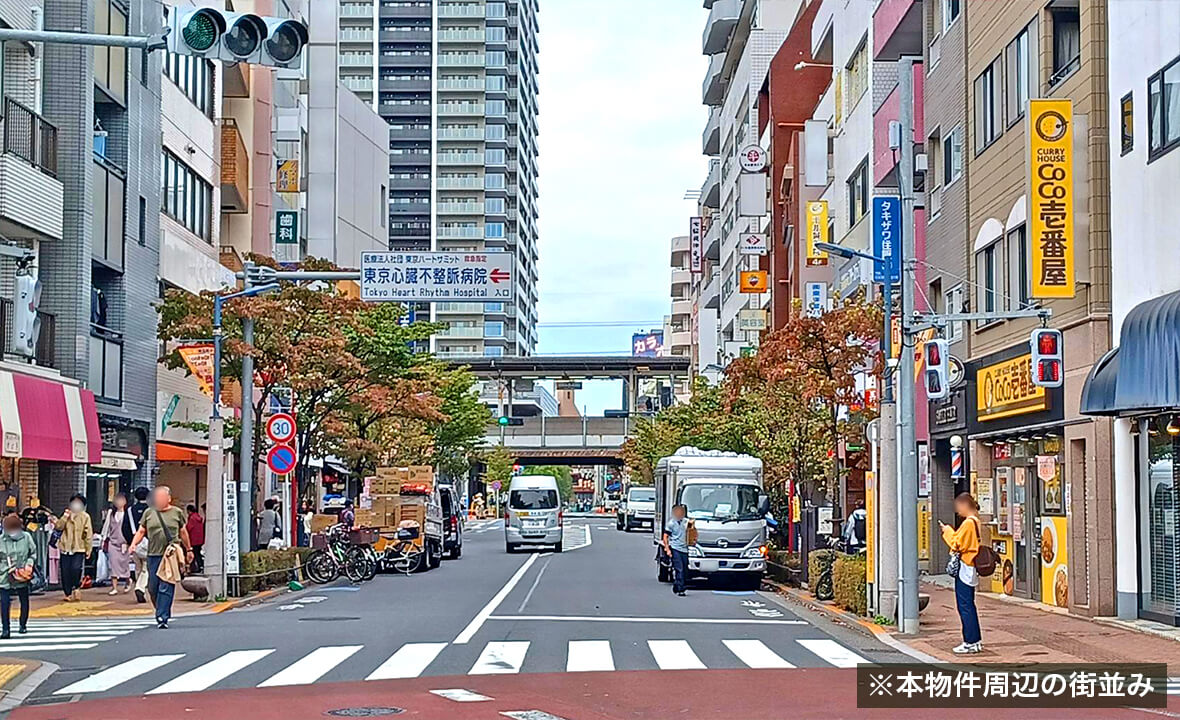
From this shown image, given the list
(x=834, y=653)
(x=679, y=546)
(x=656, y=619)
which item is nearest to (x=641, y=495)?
(x=679, y=546)

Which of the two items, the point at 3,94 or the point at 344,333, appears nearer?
the point at 3,94

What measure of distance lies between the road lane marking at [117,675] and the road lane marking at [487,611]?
389 centimetres

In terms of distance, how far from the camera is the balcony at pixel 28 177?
28.2 m

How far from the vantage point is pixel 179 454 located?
138 feet

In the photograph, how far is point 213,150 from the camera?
4591cm

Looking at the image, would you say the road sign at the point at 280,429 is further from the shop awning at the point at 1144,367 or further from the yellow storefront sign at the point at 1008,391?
the shop awning at the point at 1144,367

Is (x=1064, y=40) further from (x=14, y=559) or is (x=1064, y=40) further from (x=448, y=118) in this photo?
(x=448, y=118)

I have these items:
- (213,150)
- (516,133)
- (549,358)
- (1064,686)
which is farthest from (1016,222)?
(516,133)

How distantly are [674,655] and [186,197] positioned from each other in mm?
28735

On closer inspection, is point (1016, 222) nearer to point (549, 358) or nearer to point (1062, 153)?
point (1062, 153)

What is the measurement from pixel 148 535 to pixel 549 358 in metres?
80.9

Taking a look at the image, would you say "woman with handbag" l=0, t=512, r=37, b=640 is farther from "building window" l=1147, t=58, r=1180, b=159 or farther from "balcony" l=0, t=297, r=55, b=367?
"building window" l=1147, t=58, r=1180, b=159

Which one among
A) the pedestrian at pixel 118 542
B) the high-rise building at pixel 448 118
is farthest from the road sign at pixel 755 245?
the high-rise building at pixel 448 118

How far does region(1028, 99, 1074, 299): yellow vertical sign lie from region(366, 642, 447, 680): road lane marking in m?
11.1
